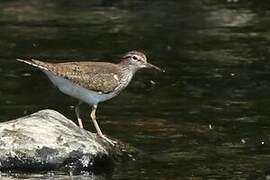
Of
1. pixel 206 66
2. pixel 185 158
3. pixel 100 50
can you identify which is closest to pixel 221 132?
pixel 185 158

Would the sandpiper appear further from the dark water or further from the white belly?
the dark water

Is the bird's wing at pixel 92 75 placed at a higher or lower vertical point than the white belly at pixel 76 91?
higher

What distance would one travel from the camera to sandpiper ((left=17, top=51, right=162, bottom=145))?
38.7 ft

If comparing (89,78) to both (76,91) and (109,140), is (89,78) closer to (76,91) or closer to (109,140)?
(76,91)

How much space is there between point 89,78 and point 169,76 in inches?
196

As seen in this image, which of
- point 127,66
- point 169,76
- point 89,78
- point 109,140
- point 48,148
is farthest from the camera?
point 169,76

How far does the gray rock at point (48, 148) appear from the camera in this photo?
11.0m

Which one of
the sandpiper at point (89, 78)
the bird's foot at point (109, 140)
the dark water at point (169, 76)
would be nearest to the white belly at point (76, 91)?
the sandpiper at point (89, 78)

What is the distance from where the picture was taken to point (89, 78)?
477 inches

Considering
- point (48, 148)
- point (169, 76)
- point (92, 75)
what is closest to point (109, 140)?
point (92, 75)

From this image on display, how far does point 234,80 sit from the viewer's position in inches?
659

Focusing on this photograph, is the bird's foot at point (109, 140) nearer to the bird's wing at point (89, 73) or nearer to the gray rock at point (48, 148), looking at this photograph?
the gray rock at point (48, 148)

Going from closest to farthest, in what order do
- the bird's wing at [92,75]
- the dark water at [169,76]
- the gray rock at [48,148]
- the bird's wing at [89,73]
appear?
the gray rock at [48,148], the bird's wing at [89,73], the bird's wing at [92,75], the dark water at [169,76]

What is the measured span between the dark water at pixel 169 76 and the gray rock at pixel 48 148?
0.57 feet
